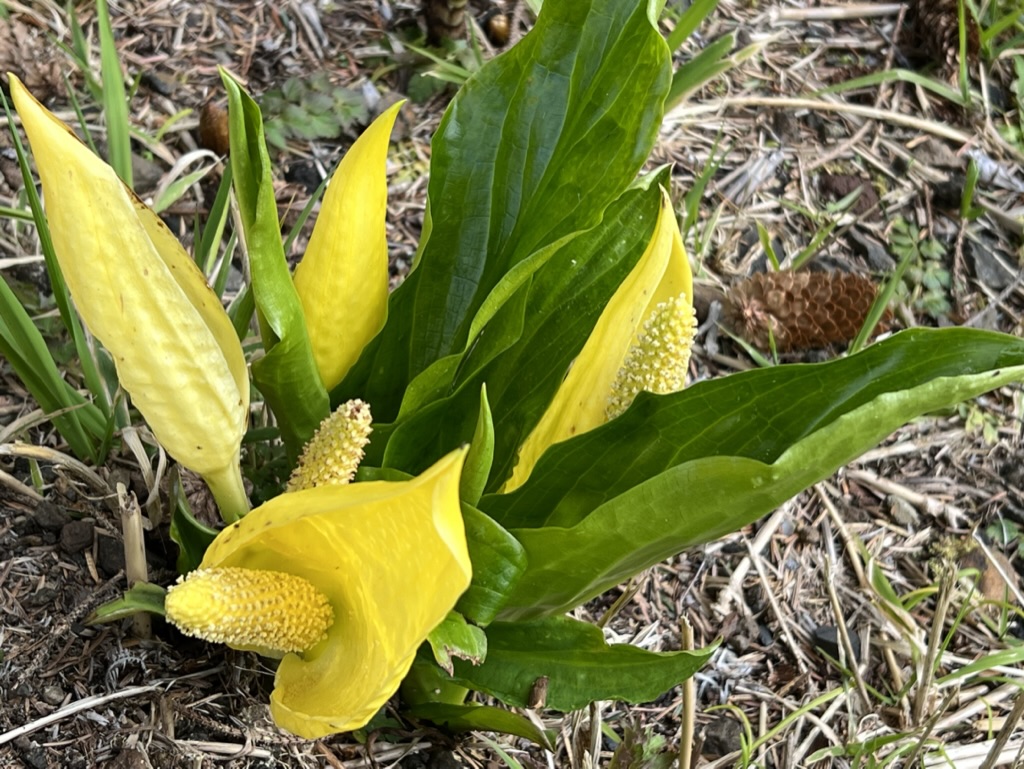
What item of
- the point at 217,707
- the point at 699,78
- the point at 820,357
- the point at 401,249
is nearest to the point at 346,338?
the point at 217,707

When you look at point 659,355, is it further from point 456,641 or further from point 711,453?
point 456,641

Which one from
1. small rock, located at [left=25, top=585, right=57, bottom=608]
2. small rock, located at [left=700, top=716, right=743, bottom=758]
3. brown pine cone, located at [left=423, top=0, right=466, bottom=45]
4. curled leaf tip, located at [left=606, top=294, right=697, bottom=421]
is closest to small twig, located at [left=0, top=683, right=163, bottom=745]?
small rock, located at [left=25, top=585, right=57, bottom=608]

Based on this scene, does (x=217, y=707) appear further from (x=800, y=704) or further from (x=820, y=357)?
(x=820, y=357)

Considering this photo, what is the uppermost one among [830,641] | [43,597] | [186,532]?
[186,532]

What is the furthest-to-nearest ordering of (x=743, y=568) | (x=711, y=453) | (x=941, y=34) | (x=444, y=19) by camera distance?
(x=941, y=34) → (x=444, y=19) → (x=743, y=568) → (x=711, y=453)

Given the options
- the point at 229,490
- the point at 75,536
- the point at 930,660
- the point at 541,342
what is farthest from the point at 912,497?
the point at 75,536

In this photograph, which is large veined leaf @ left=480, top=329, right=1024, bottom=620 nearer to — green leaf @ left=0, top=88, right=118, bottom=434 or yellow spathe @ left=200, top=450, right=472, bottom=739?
yellow spathe @ left=200, top=450, right=472, bottom=739
